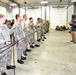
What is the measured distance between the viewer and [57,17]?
1744 centimetres

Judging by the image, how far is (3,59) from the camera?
3.04 metres

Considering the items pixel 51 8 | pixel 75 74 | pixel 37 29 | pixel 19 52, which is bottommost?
pixel 75 74

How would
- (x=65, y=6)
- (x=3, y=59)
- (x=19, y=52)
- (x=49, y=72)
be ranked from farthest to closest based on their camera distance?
(x=65, y=6)
(x=19, y=52)
(x=49, y=72)
(x=3, y=59)

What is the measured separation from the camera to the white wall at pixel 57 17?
1723 cm

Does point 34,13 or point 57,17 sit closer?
point 57,17

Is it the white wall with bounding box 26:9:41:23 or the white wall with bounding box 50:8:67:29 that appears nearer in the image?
the white wall with bounding box 50:8:67:29

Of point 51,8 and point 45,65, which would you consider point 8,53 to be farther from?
point 51,8

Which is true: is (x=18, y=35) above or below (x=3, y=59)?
above

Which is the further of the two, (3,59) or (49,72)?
(49,72)

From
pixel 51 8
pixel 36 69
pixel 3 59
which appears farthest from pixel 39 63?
pixel 51 8

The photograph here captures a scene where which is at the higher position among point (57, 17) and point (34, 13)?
point (34, 13)

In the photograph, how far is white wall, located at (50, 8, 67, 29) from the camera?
679 inches

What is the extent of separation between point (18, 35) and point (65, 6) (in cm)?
1388

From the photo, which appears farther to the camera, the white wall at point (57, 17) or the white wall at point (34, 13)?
the white wall at point (34, 13)
